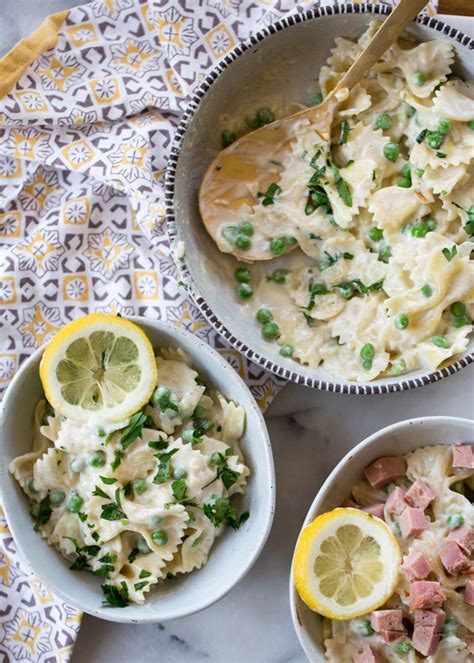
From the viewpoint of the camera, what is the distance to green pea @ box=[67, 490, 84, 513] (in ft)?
12.2

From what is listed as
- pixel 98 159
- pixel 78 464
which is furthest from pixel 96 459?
pixel 98 159

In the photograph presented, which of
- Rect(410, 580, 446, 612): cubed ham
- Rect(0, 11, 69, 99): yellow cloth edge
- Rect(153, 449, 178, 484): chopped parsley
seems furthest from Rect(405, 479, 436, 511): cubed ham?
Rect(0, 11, 69, 99): yellow cloth edge

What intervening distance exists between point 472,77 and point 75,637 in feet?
10.0

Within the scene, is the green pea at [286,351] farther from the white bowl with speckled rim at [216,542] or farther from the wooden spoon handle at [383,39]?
the wooden spoon handle at [383,39]

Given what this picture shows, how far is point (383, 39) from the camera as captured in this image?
371cm

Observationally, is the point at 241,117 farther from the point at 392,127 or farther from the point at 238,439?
the point at 238,439

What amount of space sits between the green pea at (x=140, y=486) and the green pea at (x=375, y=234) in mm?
1467

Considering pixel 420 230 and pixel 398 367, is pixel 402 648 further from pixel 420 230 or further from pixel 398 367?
pixel 420 230

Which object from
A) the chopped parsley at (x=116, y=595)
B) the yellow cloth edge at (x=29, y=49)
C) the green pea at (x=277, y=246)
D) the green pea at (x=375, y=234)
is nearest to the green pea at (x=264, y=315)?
the green pea at (x=277, y=246)

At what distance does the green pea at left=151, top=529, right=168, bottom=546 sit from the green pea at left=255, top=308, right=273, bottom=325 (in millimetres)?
1041

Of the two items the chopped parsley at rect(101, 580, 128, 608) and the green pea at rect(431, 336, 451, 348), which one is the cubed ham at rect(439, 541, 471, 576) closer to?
the green pea at rect(431, 336, 451, 348)

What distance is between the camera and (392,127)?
13.0 feet

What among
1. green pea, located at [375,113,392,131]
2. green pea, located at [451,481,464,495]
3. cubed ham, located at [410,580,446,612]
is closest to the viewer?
cubed ham, located at [410,580,446,612]

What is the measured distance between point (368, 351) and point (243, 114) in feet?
4.12
